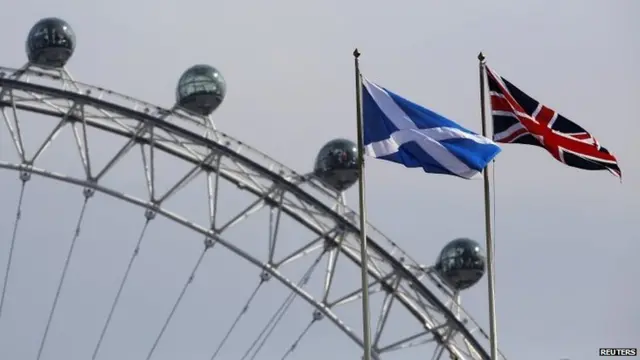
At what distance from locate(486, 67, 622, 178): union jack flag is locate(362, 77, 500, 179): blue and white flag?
1293mm

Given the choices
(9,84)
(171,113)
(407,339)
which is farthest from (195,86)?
(407,339)

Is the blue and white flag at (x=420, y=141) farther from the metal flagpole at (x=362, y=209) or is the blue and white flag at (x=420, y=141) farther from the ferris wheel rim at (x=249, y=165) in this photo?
the ferris wheel rim at (x=249, y=165)

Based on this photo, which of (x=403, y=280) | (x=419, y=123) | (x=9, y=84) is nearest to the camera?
(x=419, y=123)

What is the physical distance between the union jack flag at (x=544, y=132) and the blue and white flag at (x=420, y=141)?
1293 millimetres

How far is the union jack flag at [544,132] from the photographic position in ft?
125

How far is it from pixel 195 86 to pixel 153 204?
3.01 m

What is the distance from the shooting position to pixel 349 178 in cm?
4697

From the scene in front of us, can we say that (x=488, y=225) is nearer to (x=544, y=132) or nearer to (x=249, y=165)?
(x=544, y=132)

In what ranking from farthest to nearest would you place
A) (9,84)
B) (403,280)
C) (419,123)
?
(403,280)
(9,84)
(419,123)

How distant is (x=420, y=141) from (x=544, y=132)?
2686 millimetres

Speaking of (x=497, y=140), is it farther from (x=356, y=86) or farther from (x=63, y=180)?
(x=63, y=180)

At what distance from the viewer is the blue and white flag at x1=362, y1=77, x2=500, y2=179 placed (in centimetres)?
3675

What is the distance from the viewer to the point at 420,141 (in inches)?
1446

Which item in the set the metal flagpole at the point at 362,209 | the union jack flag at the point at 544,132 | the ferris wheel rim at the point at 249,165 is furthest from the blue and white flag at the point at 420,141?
the ferris wheel rim at the point at 249,165
